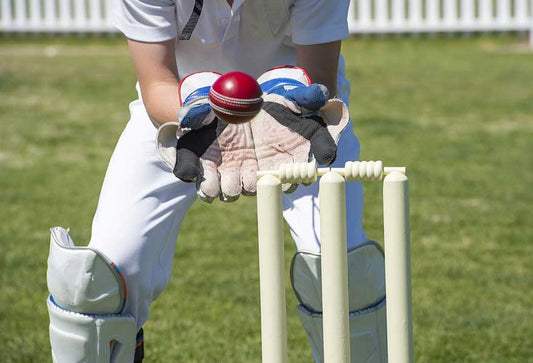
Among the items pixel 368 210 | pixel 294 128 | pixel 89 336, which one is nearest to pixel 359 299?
pixel 294 128

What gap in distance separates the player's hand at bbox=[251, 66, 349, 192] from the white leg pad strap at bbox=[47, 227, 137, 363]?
52cm

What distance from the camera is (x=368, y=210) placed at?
512 cm

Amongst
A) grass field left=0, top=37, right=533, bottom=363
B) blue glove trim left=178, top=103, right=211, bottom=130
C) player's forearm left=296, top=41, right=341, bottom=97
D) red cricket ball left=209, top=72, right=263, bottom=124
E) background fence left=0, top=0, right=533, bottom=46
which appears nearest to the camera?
red cricket ball left=209, top=72, right=263, bottom=124

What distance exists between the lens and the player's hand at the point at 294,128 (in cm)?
201

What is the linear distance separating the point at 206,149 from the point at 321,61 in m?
0.46

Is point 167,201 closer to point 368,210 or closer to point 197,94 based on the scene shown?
point 197,94

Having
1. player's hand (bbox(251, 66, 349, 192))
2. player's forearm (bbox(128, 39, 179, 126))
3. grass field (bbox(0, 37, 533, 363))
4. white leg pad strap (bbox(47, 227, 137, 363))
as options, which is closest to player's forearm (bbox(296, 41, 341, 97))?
player's hand (bbox(251, 66, 349, 192))

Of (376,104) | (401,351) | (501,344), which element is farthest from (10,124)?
(401,351)

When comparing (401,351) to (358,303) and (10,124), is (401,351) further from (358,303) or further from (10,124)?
(10,124)

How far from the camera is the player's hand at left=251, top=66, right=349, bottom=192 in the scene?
2.01 meters

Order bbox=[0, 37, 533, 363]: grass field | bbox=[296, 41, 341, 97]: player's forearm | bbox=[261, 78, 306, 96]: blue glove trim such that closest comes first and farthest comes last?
bbox=[261, 78, 306, 96]: blue glove trim < bbox=[296, 41, 341, 97]: player's forearm < bbox=[0, 37, 533, 363]: grass field

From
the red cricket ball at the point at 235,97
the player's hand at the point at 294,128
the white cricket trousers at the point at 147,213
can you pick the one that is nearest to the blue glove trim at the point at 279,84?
the player's hand at the point at 294,128

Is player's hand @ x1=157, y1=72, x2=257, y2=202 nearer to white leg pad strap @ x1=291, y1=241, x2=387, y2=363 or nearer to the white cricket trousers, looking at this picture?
the white cricket trousers

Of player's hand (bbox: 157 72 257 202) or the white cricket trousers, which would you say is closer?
player's hand (bbox: 157 72 257 202)
